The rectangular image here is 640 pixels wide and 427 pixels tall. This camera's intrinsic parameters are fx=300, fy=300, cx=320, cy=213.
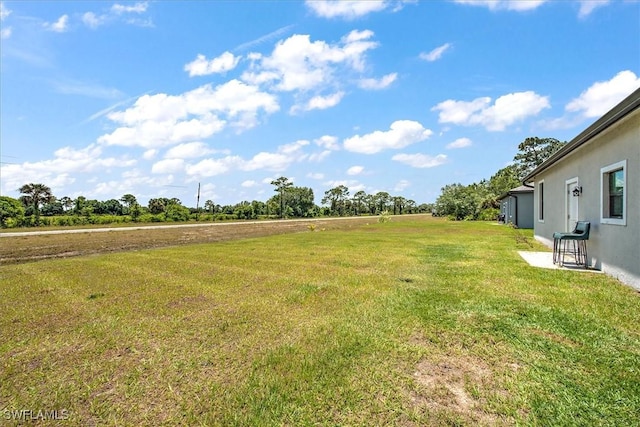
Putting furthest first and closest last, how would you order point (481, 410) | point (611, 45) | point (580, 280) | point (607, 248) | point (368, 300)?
1. point (611, 45)
2. point (607, 248)
3. point (580, 280)
4. point (368, 300)
5. point (481, 410)

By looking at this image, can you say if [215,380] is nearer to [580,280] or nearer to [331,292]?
[331,292]

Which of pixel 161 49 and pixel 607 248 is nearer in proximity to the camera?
pixel 607 248

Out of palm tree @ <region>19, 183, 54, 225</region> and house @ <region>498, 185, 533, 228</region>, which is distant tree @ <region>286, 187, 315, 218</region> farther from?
house @ <region>498, 185, 533, 228</region>

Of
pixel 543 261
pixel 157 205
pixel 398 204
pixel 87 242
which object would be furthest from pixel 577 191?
pixel 398 204

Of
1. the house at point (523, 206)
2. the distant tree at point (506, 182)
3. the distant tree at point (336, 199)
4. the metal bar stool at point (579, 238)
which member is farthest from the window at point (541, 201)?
the distant tree at point (336, 199)

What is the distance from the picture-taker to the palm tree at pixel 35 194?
43875mm

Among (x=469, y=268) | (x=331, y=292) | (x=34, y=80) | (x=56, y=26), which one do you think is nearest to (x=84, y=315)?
(x=331, y=292)

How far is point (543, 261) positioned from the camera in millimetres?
7883

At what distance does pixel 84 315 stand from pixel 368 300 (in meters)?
4.15

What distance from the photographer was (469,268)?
7023mm

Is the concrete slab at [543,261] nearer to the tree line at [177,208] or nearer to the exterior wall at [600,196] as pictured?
the exterior wall at [600,196]

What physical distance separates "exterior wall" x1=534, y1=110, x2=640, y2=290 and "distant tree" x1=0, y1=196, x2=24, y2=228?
48028mm

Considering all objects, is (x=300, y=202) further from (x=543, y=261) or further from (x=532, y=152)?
(x=543, y=261)

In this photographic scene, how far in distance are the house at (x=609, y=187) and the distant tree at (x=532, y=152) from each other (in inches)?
1524
